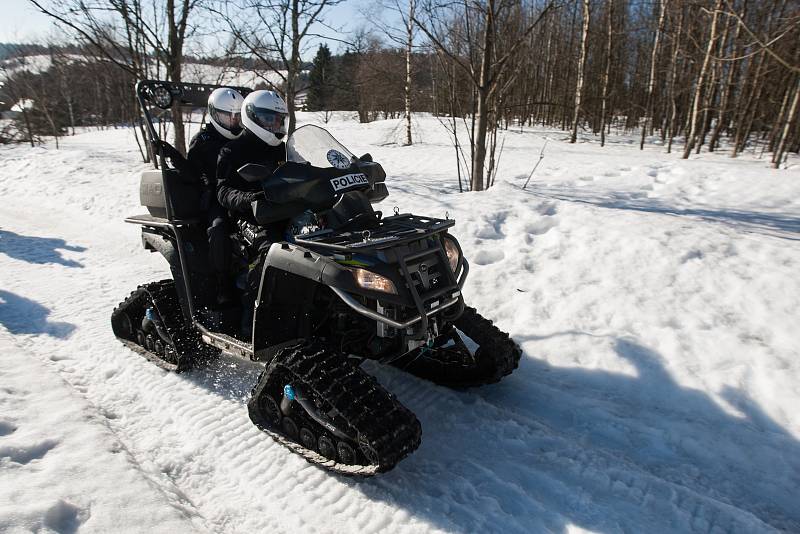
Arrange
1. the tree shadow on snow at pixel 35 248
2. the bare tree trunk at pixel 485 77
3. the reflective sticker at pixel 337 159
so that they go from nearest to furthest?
the reflective sticker at pixel 337 159, the bare tree trunk at pixel 485 77, the tree shadow on snow at pixel 35 248

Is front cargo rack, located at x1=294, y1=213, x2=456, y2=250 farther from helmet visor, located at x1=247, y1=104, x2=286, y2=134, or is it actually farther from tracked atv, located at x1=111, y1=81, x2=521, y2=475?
helmet visor, located at x1=247, y1=104, x2=286, y2=134

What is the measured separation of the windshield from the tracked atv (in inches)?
0.5

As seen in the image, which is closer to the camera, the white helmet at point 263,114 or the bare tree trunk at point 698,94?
the white helmet at point 263,114

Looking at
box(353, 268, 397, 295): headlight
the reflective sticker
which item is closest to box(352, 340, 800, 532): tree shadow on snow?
box(353, 268, 397, 295): headlight

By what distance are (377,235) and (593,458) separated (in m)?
1.89

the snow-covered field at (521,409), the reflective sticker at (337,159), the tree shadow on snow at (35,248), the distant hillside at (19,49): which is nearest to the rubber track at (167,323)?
the snow-covered field at (521,409)

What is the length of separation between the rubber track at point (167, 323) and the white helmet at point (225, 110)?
4.82 ft

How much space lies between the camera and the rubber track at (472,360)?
362 cm

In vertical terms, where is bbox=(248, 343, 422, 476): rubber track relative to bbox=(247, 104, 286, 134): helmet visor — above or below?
below

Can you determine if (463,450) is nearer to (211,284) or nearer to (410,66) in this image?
(211,284)

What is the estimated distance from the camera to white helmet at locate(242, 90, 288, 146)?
389 centimetres

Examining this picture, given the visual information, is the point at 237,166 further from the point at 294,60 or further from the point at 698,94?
the point at 698,94

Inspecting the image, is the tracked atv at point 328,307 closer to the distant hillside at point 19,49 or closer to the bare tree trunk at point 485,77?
the bare tree trunk at point 485,77

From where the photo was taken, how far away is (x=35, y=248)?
8.31 m
